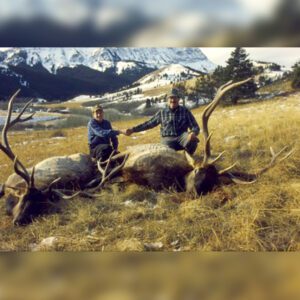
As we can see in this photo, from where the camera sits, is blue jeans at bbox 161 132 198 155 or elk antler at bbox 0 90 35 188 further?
blue jeans at bbox 161 132 198 155

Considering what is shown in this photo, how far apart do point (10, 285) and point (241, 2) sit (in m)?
1.73

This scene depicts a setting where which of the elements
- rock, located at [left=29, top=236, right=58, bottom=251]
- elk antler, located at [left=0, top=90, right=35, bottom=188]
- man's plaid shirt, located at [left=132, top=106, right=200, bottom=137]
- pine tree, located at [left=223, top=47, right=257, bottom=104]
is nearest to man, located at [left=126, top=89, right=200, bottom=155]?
man's plaid shirt, located at [left=132, top=106, right=200, bottom=137]

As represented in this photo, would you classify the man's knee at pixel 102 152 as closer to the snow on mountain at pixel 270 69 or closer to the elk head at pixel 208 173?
the elk head at pixel 208 173

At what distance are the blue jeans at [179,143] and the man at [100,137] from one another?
26 cm

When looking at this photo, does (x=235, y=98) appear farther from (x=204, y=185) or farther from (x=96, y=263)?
(x=96, y=263)

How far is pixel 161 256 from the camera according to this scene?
9.80ft

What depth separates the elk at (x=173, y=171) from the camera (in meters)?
3.05

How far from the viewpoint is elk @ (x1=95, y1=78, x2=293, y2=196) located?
3055 mm

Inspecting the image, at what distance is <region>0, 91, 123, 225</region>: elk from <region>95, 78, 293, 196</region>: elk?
0.10 meters

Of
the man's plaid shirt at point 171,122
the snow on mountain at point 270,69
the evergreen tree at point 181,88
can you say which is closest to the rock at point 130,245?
the man's plaid shirt at point 171,122

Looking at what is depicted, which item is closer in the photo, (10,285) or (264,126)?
(10,285)

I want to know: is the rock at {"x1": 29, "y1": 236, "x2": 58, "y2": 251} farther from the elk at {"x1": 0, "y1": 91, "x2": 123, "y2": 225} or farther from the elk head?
the elk head

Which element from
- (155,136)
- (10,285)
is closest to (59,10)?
(155,136)

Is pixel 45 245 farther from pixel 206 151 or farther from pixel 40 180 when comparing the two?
pixel 206 151
